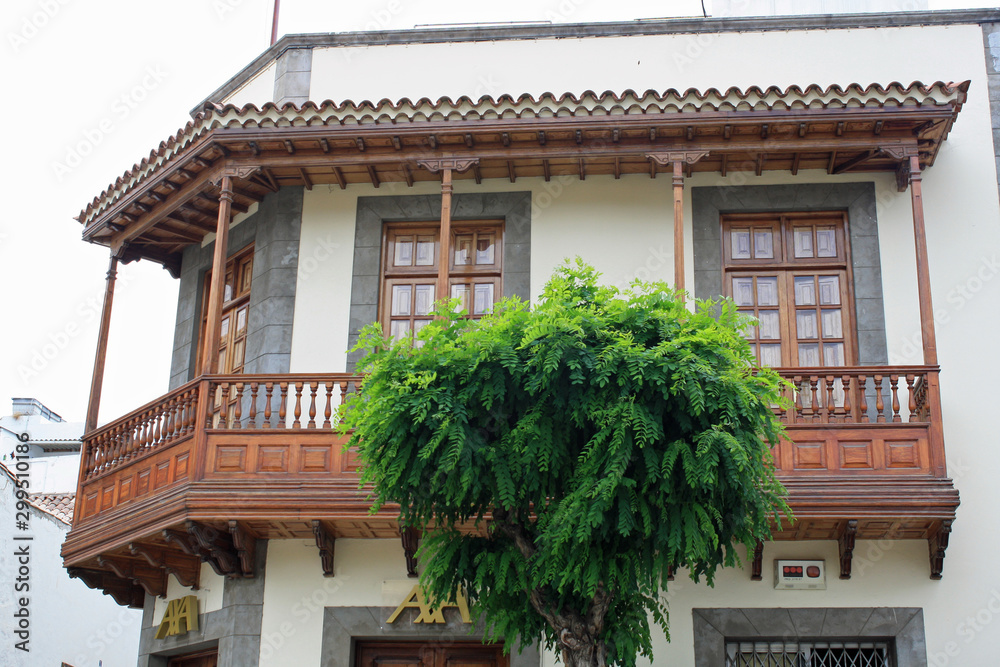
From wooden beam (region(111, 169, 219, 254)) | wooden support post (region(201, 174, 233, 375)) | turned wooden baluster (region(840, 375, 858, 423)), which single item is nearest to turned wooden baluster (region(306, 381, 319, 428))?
wooden support post (region(201, 174, 233, 375))

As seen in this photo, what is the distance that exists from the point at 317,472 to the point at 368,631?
166cm

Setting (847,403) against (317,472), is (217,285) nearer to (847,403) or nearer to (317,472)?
(317,472)

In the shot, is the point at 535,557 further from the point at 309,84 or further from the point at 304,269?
the point at 309,84

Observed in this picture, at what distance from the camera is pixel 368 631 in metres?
11.5

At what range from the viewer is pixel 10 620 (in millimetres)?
17797

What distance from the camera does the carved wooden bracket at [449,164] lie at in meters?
11.9

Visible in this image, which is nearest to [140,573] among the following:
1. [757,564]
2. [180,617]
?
[180,617]

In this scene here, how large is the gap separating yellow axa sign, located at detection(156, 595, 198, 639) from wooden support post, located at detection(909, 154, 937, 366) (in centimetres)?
750

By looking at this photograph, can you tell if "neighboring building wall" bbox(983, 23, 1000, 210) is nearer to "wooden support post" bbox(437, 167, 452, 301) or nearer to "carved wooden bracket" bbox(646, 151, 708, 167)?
"carved wooden bracket" bbox(646, 151, 708, 167)

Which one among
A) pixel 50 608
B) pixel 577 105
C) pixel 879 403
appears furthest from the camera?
pixel 50 608

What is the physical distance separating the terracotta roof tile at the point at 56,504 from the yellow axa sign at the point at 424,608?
850cm

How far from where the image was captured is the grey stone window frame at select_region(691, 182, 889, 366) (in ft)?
40.2

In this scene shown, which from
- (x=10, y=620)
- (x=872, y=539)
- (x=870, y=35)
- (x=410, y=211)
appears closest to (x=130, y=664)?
(x=10, y=620)

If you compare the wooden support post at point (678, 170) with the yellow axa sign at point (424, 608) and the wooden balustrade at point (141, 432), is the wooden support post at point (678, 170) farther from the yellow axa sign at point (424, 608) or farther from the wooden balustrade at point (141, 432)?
the wooden balustrade at point (141, 432)
